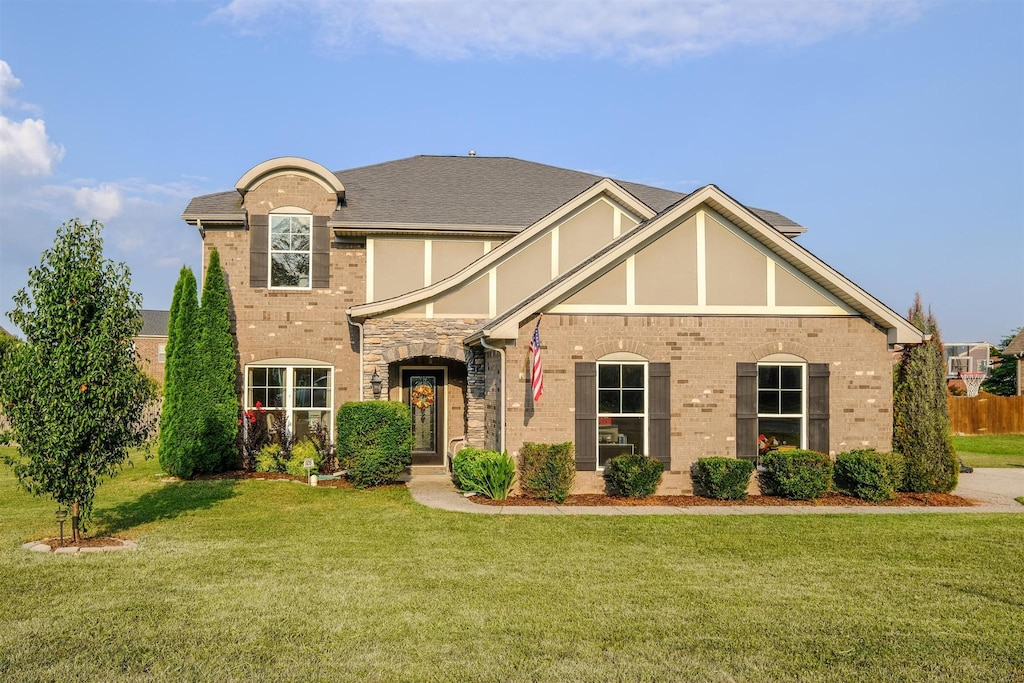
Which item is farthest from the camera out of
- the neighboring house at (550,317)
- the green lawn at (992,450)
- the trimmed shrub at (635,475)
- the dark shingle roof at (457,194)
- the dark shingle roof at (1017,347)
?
the dark shingle roof at (1017,347)

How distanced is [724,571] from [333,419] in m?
10.6

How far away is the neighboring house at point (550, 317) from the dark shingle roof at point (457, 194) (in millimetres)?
91

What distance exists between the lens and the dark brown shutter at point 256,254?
1644 centimetres

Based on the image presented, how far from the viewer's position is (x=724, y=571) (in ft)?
26.3

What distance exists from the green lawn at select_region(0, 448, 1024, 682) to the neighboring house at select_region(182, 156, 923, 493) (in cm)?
239

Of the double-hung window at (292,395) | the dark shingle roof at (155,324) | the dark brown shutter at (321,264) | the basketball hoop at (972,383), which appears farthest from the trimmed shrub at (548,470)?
the dark shingle roof at (155,324)

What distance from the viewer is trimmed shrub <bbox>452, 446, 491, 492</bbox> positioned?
12430 mm

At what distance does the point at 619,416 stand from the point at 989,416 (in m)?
24.0

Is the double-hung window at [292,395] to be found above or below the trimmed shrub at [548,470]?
above

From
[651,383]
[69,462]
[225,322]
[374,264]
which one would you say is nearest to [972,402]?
[651,383]

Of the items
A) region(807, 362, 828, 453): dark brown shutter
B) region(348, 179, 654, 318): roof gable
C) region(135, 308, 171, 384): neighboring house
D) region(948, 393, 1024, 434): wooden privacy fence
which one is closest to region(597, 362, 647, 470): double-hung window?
region(807, 362, 828, 453): dark brown shutter

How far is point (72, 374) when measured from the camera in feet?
29.1

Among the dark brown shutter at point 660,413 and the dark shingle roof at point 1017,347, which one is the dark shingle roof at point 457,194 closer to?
the dark brown shutter at point 660,413

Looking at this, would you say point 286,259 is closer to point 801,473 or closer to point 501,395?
point 501,395
